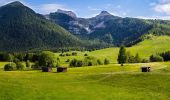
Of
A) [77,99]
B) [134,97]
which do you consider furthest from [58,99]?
[134,97]

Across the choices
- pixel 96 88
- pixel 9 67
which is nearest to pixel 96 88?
pixel 96 88

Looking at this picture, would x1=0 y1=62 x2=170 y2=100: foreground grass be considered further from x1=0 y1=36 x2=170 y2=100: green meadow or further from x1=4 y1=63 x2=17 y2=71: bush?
x1=4 y1=63 x2=17 y2=71: bush

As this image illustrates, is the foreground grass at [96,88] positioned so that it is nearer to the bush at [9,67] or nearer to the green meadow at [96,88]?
the green meadow at [96,88]

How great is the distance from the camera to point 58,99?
205ft

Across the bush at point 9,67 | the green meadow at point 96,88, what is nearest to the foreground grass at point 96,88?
the green meadow at point 96,88

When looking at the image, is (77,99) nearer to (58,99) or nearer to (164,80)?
(58,99)

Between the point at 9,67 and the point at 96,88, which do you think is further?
the point at 9,67

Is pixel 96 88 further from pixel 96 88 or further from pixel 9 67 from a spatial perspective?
pixel 9 67

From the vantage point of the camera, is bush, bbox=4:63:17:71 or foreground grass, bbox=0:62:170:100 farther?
bush, bbox=4:63:17:71

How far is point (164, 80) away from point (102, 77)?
17.3 metres

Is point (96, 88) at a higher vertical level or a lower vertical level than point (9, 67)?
lower

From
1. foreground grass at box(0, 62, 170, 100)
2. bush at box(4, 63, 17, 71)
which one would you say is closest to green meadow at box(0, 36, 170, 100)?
foreground grass at box(0, 62, 170, 100)

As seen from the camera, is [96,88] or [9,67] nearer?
[96,88]

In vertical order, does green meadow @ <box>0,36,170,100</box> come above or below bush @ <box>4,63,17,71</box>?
below
